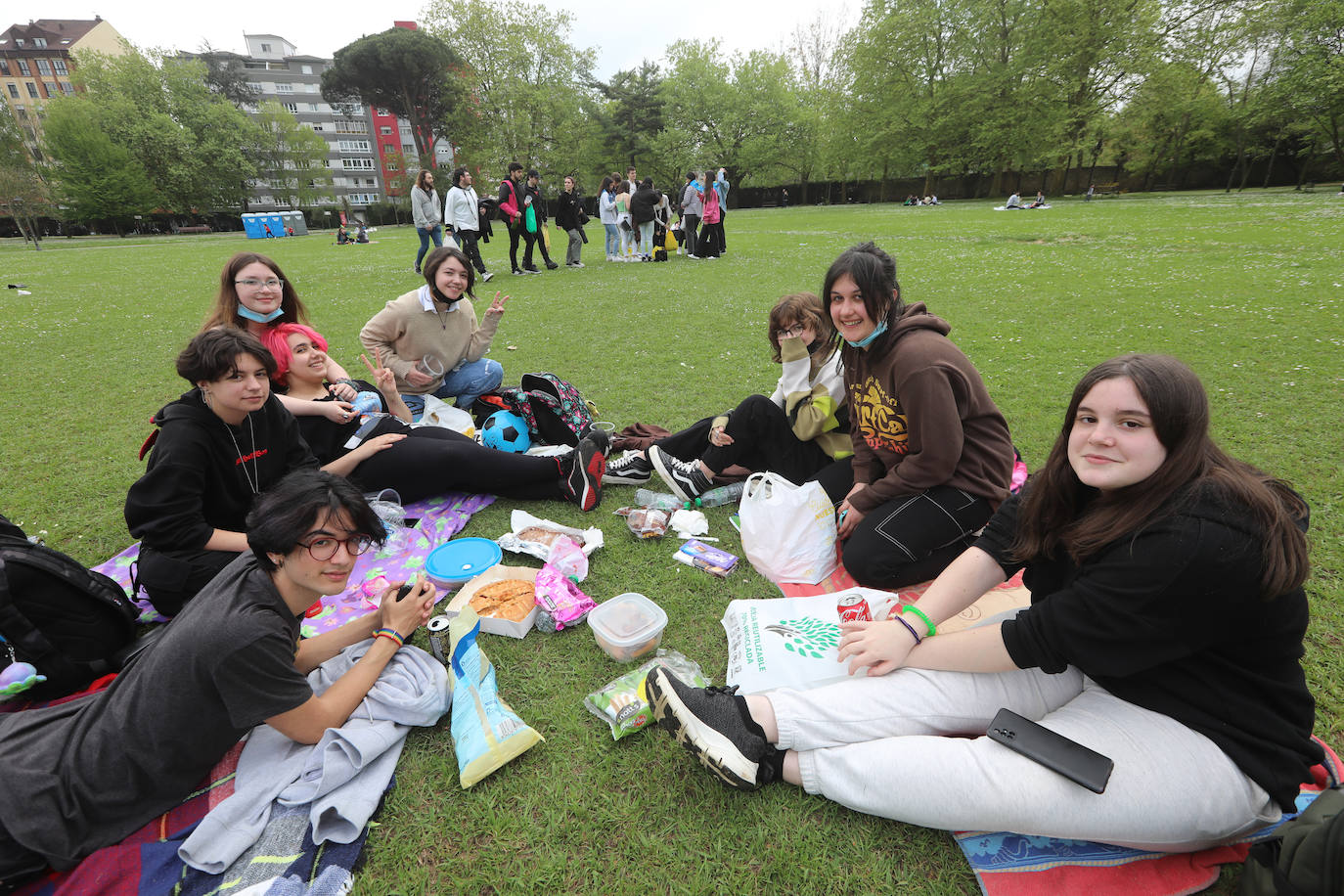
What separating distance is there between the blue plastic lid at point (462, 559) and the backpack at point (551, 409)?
1433mm

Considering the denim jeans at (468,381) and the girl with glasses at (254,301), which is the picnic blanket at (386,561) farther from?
the denim jeans at (468,381)

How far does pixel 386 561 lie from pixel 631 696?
199 centimetres

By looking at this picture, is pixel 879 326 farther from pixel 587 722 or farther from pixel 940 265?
pixel 940 265

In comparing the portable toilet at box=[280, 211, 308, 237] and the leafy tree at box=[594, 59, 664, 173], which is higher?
the leafy tree at box=[594, 59, 664, 173]

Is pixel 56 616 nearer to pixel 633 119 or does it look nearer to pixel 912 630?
pixel 912 630

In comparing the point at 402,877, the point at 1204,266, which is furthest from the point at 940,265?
the point at 402,877

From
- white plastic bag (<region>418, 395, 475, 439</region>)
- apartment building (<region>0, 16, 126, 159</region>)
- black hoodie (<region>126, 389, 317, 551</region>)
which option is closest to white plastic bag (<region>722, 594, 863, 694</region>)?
black hoodie (<region>126, 389, 317, 551</region>)

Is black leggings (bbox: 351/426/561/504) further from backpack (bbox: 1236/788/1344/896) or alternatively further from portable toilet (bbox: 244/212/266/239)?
portable toilet (bbox: 244/212/266/239)

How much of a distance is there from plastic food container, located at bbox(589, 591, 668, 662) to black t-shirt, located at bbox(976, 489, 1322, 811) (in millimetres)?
1562

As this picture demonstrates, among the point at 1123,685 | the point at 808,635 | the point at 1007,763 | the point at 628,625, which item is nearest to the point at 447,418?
the point at 628,625

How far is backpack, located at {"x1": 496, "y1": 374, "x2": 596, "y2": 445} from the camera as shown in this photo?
4.61 m

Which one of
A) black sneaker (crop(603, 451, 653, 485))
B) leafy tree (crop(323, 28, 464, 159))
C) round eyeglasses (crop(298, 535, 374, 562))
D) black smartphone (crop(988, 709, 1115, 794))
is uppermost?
leafy tree (crop(323, 28, 464, 159))

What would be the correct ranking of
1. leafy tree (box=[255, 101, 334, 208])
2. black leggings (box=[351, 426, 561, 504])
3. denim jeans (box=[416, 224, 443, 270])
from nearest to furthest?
black leggings (box=[351, 426, 561, 504])
denim jeans (box=[416, 224, 443, 270])
leafy tree (box=[255, 101, 334, 208])

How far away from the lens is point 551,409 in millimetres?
4645
